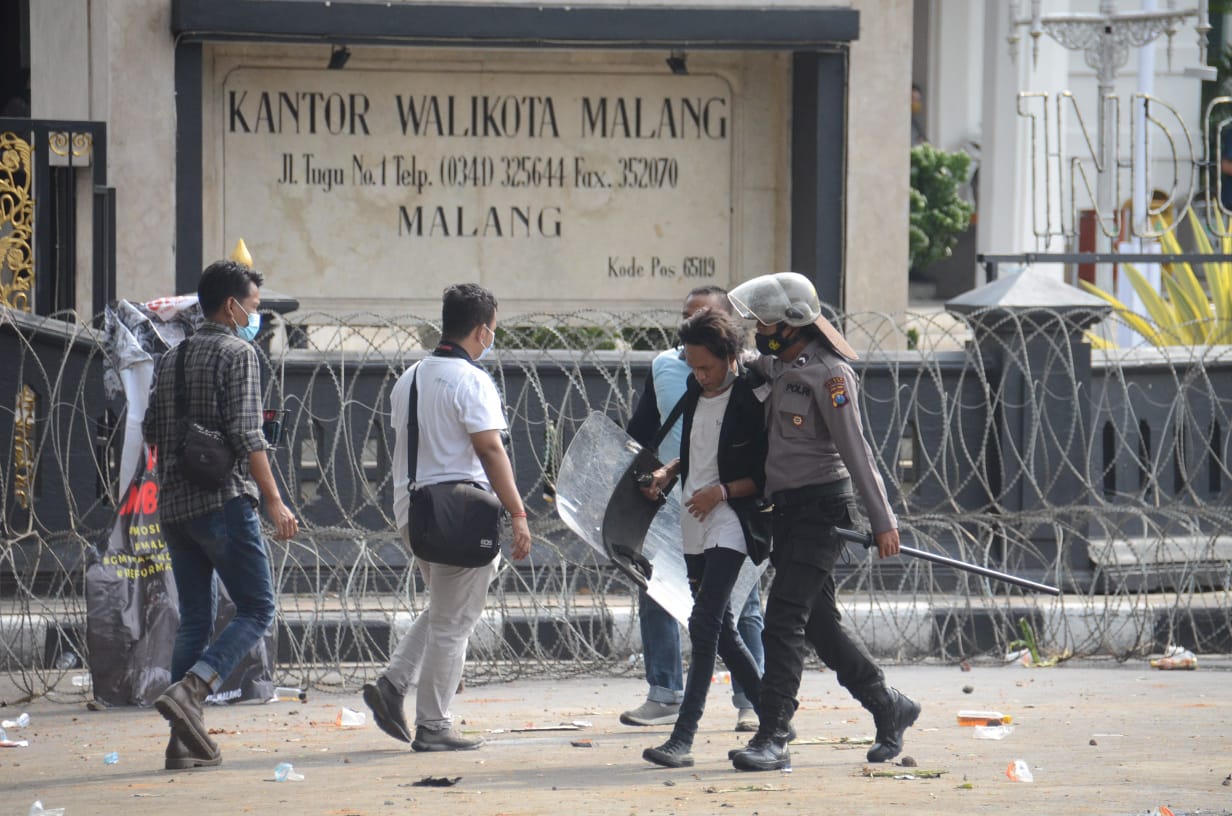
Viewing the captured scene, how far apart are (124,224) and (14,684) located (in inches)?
153

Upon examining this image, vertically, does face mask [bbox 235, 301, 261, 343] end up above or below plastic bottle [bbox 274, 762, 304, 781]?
above

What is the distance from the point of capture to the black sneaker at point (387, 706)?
638 centimetres

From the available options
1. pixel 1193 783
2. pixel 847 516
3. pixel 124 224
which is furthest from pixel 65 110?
pixel 1193 783

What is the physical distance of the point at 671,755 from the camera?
6016mm

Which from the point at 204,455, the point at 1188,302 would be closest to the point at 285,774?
the point at 204,455

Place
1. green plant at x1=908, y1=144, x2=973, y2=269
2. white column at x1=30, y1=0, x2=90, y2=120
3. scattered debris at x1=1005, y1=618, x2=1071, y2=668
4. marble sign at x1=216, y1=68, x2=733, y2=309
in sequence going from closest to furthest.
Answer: scattered debris at x1=1005, y1=618, x2=1071, y2=668
white column at x1=30, y1=0, x2=90, y2=120
marble sign at x1=216, y1=68, x2=733, y2=309
green plant at x1=908, y1=144, x2=973, y2=269

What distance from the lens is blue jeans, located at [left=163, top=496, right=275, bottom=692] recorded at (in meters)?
6.16

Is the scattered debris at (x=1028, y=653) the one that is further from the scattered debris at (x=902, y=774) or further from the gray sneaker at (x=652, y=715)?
the scattered debris at (x=902, y=774)

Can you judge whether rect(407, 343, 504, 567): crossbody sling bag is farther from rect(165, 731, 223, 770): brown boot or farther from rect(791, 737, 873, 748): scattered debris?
rect(791, 737, 873, 748): scattered debris

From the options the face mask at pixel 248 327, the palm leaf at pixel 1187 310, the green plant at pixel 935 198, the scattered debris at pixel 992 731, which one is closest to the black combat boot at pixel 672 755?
the scattered debris at pixel 992 731

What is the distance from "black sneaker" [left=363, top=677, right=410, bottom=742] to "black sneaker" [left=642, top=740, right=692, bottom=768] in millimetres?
925

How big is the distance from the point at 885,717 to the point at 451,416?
5.82 ft

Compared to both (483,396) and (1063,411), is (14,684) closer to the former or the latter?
(483,396)

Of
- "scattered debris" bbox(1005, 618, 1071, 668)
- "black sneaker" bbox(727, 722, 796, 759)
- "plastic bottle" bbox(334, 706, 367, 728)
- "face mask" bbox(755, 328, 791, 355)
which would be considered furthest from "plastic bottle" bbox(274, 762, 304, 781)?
"scattered debris" bbox(1005, 618, 1071, 668)
